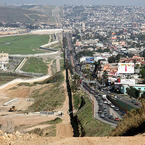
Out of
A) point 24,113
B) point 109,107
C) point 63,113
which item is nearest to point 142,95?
point 109,107

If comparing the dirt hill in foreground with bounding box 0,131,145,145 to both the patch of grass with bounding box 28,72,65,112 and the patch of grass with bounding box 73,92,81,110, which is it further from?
the patch of grass with bounding box 28,72,65,112

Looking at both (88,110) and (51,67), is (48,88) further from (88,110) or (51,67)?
(51,67)

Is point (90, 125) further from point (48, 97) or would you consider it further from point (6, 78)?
point (6, 78)

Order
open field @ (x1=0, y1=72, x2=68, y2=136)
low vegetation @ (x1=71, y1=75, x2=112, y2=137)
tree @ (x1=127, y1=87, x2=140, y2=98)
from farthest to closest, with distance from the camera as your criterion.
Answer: tree @ (x1=127, y1=87, x2=140, y2=98) → open field @ (x1=0, y1=72, x2=68, y2=136) → low vegetation @ (x1=71, y1=75, x2=112, y2=137)

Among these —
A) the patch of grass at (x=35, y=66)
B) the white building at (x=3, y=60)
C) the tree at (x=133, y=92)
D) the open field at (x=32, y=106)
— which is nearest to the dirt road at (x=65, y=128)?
the open field at (x=32, y=106)

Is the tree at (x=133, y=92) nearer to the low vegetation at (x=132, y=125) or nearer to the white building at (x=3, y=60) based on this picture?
the low vegetation at (x=132, y=125)

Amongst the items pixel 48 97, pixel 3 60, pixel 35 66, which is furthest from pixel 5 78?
pixel 48 97

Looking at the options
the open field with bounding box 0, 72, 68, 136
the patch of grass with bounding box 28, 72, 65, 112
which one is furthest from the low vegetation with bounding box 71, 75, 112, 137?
the patch of grass with bounding box 28, 72, 65, 112
